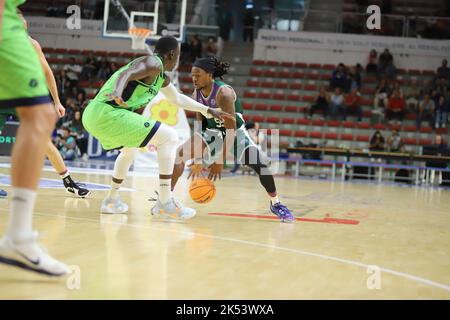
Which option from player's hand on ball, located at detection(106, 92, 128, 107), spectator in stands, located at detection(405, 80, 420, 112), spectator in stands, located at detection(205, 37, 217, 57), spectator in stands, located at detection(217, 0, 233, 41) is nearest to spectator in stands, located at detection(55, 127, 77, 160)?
spectator in stands, located at detection(205, 37, 217, 57)

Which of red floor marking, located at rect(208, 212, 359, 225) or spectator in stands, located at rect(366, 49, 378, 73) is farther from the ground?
spectator in stands, located at rect(366, 49, 378, 73)

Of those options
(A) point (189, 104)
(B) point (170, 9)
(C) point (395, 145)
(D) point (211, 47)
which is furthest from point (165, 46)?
(D) point (211, 47)

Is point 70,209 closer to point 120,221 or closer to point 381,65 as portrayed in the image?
point 120,221

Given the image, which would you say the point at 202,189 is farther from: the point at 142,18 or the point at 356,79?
the point at 356,79

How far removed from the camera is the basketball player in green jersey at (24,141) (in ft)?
9.62

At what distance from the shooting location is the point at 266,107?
20.5m

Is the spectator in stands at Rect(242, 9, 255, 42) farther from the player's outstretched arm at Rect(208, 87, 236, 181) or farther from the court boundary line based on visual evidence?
the court boundary line

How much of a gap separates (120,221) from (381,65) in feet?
54.8

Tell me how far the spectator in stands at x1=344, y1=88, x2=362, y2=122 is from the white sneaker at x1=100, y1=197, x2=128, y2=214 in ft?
46.8

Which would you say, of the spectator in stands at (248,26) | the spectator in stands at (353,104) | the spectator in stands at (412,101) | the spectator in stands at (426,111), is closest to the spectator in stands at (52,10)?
the spectator in stands at (248,26)

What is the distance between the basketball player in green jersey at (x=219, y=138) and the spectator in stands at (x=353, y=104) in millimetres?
13358

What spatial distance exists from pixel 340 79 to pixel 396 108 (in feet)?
6.46

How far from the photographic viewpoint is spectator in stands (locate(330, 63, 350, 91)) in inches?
782
